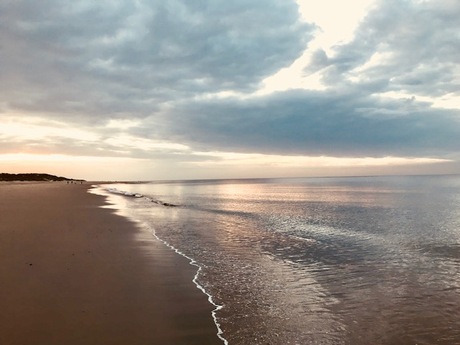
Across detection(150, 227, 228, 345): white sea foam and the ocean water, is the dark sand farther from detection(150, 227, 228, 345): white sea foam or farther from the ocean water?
the ocean water

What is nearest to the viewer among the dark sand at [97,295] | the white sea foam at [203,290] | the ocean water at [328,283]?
the dark sand at [97,295]

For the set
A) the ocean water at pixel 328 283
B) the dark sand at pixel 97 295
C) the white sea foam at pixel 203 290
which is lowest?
the ocean water at pixel 328 283

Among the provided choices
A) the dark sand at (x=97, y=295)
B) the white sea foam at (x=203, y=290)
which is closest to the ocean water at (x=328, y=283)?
the white sea foam at (x=203, y=290)

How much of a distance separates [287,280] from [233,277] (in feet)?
5.90

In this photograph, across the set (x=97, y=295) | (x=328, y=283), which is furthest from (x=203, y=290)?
(x=328, y=283)

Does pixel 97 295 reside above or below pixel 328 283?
above

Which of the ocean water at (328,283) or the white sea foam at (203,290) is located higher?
the white sea foam at (203,290)

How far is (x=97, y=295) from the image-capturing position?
30.3 ft

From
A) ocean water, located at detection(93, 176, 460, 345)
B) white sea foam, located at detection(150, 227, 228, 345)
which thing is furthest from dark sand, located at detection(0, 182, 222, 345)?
ocean water, located at detection(93, 176, 460, 345)

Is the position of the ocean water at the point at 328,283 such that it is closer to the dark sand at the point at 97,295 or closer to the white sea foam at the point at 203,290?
the white sea foam at the point at 203,290

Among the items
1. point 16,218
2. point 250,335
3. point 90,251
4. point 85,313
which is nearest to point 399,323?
point 250,335

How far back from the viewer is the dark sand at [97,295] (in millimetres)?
6941

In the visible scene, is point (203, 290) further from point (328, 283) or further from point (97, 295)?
point (328, 283)

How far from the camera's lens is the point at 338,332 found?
25.0 ft
